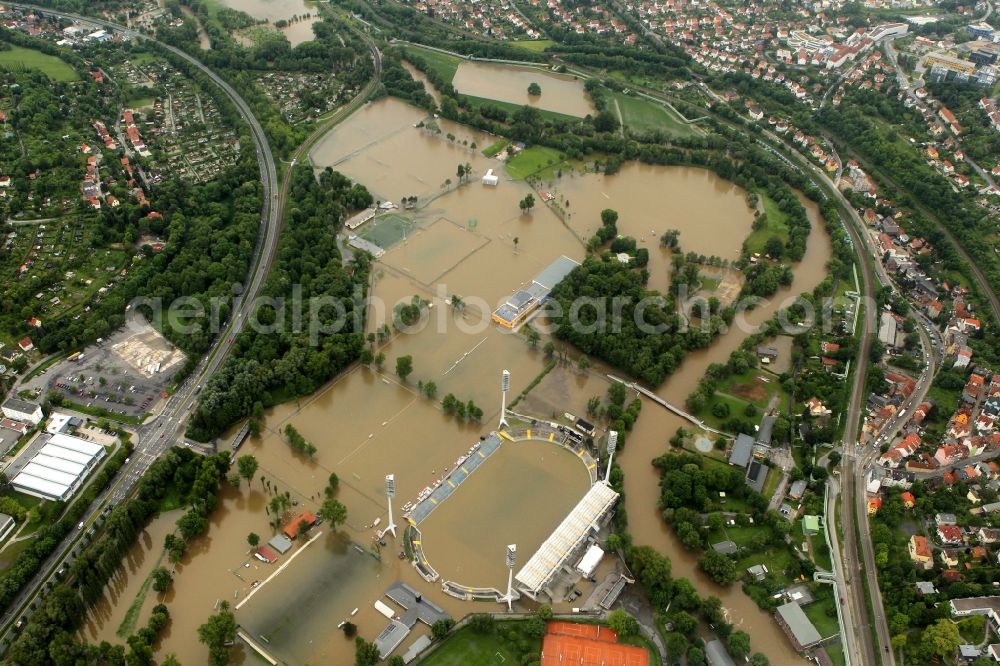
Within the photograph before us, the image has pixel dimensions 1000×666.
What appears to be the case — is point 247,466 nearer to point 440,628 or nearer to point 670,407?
point 440,628

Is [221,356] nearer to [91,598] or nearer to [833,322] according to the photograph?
[91,598]

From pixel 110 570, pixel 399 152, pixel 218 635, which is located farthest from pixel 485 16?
pixel 218 635

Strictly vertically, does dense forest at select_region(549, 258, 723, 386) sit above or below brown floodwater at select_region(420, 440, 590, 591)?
above

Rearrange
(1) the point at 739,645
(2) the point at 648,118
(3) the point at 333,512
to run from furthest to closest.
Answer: (2) the point at 648,118
(3) the point at 333,512
(1) the point at 739,645

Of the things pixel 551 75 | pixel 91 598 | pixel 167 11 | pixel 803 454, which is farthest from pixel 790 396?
pixel 167 11

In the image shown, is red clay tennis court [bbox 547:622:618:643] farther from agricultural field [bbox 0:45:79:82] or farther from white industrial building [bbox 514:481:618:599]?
agricultural field [bbox 0:45:79:82]

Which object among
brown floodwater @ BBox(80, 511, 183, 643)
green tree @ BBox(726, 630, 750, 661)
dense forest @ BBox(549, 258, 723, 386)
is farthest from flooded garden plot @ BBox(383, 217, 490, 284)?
green tree @ BBox(726, 630, 750, 661)
